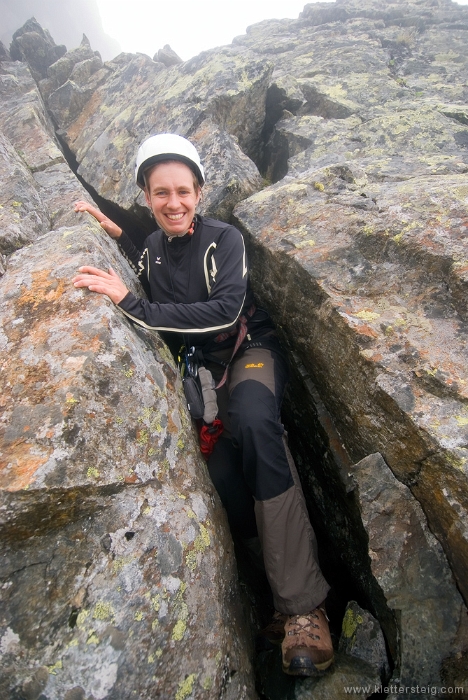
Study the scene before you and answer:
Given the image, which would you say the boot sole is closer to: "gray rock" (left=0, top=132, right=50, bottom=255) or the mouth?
the mouth

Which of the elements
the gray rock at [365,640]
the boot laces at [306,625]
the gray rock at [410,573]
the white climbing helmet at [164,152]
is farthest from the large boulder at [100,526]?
the white climbing helmet at [164,152]

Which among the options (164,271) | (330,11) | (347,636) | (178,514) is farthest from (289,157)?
(330,11)

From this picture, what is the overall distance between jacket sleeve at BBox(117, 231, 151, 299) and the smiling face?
2.96 feet

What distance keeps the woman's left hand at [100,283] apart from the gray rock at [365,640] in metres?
4.61

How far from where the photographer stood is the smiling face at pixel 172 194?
510 centimetres

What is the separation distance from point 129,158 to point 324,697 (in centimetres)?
1035

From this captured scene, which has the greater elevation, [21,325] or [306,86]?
[306,86]

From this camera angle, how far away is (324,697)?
378cm

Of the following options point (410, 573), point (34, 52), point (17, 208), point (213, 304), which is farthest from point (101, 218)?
Answer: point (34, 52)

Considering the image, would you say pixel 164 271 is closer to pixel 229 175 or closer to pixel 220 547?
pixel 229 175

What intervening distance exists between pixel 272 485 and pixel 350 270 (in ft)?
10.0

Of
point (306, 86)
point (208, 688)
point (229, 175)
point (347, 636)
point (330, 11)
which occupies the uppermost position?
point (330, 11)

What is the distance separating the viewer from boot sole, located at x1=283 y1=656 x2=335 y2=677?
3.89m

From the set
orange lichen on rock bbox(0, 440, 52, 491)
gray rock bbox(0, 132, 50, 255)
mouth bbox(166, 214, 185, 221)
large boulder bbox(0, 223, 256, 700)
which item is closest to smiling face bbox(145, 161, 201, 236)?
mouth bbox(166, 214, 185, 221)
